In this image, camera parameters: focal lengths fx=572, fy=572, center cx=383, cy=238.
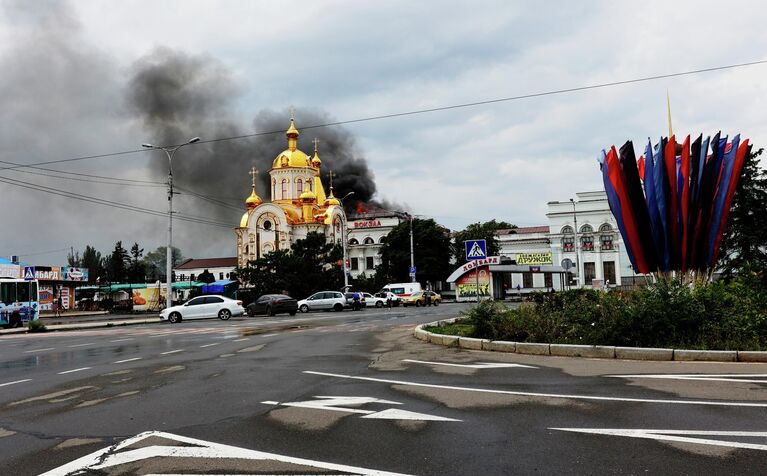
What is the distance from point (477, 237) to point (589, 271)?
46.9ft

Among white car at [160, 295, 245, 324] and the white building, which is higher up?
the white building

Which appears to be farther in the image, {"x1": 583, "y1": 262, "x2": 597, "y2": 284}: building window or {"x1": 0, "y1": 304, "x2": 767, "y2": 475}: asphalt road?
{"x1": 583, "y1": 262, "x2": 597, "y2": 284}: building window

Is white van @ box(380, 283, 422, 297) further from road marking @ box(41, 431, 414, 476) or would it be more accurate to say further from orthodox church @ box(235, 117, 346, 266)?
road marking @ box(41, 431, 414, 476)

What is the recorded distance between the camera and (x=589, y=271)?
70.4 metres

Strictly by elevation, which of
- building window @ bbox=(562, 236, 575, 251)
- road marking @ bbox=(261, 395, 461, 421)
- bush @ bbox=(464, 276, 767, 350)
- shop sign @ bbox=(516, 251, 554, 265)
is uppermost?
building window @ bbox=(562, 236, 575, 251)

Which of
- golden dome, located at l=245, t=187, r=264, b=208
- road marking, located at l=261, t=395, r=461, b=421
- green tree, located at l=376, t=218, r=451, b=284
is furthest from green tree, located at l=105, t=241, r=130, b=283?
road marking, located at l=261, t=395, r=461, b=421

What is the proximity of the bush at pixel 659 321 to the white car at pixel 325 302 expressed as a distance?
29.5 metres

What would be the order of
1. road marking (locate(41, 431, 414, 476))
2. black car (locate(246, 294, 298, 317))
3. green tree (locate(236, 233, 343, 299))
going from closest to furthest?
road marking (locate(41, 431, 414, 476)) → black car (locate(246, 294, 298, 317)) → green tree (locate(236, 233, 343, 299))

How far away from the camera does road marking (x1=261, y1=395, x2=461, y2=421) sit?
6227 mm

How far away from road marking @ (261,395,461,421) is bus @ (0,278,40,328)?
93.3 ft

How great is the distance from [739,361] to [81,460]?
9.99m

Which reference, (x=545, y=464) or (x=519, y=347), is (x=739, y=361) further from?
(x=545, y=464)

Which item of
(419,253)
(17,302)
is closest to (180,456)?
(17,302)

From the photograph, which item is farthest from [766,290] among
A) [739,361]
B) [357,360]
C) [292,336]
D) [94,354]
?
[94,354]
